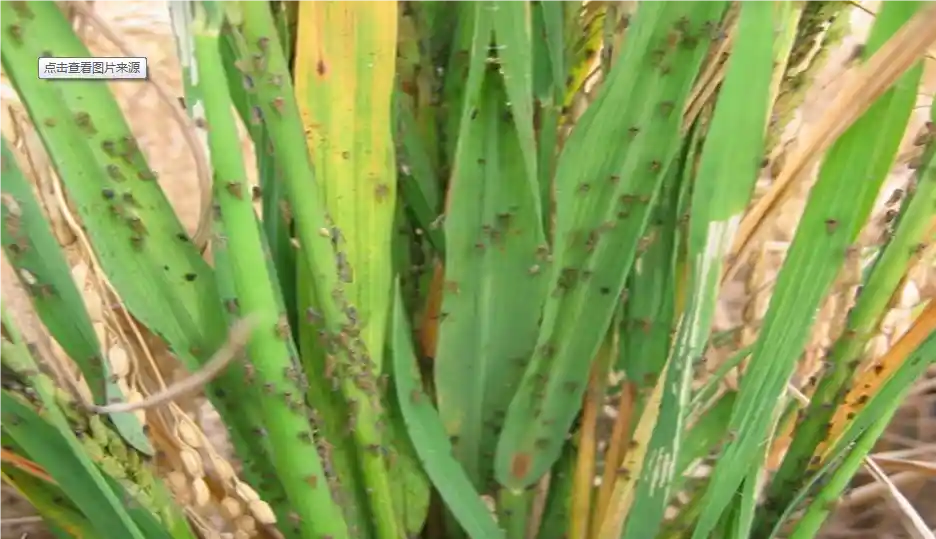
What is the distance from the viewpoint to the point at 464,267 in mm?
258

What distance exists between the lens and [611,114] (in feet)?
0.79

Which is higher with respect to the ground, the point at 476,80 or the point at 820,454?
the point at 476,80

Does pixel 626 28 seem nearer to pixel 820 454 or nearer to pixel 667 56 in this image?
pixel 667 56

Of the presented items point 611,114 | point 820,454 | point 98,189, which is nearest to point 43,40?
point 98,189

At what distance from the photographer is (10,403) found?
254 mm

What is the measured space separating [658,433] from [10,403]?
19 centimetres

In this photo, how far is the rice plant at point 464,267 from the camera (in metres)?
0.23

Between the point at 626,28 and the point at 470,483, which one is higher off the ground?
the point at 626,28

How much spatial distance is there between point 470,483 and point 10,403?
0.46 feet

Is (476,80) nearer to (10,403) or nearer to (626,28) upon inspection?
(626,28)

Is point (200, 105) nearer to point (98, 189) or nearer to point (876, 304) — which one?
point (98, 189)

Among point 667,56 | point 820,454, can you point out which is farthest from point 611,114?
point 820,454

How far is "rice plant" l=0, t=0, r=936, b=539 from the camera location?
0.74ft

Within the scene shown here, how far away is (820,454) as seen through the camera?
27 cm
